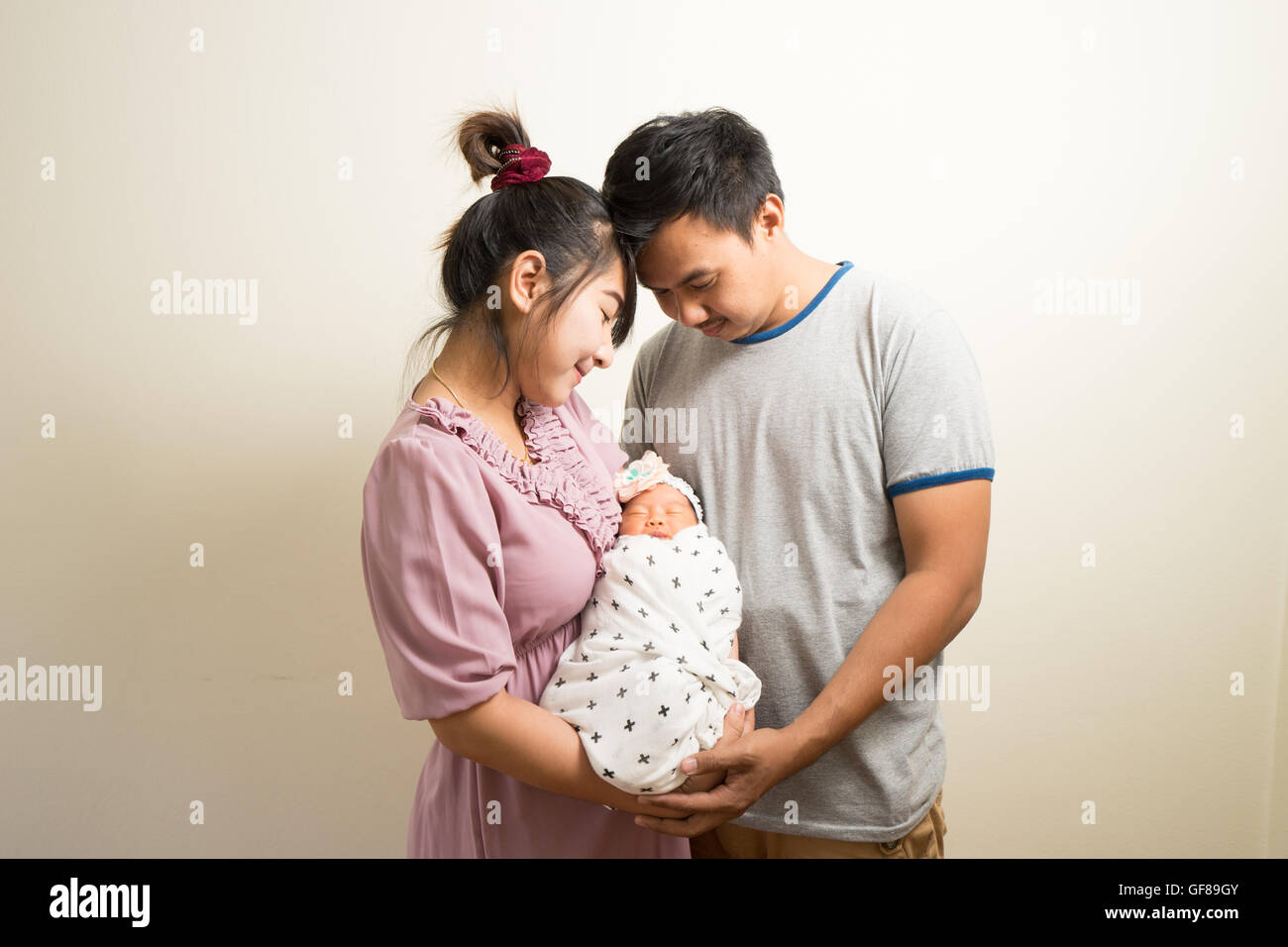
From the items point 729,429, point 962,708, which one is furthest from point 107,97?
point 962,708

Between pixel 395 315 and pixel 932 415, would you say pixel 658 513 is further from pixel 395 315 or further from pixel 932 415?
pixel 395 315

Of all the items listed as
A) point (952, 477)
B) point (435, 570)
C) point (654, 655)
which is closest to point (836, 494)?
point (952, 477)

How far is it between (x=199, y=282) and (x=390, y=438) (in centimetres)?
111

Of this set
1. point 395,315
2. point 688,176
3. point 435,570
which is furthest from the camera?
point 395,315

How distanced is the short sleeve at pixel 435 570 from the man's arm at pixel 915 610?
495mm

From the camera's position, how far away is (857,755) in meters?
1.40

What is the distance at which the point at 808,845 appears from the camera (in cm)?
144

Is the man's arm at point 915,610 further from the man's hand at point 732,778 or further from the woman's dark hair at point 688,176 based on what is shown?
the woman's dark hair at point 688,176

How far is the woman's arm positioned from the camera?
1.17 m

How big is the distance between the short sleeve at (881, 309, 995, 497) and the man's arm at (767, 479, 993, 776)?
3 centimetres

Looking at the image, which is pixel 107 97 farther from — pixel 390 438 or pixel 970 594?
pixel 970 594

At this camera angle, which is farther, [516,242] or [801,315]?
[801,315]

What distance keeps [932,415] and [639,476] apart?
0.46 meters
